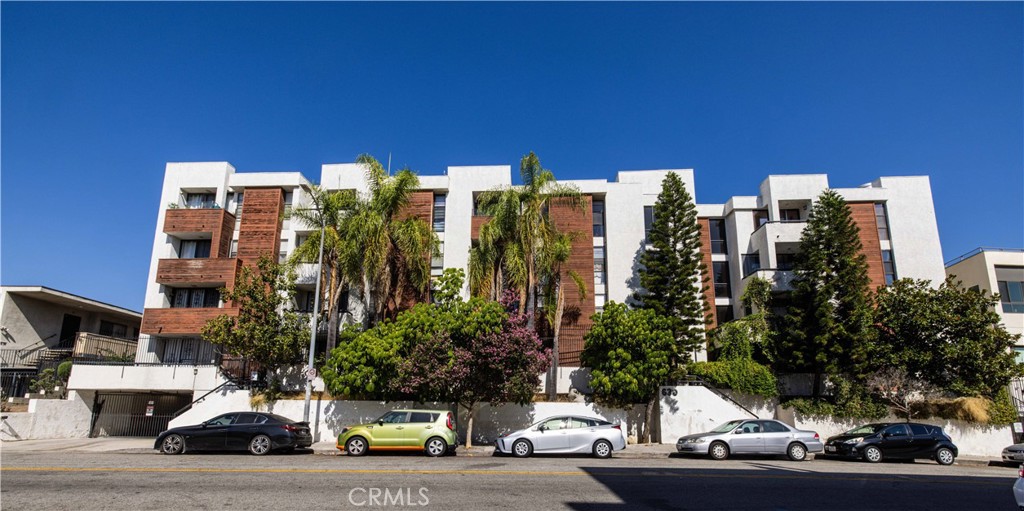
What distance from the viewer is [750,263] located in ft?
108

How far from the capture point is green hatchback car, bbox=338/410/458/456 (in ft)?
56.1

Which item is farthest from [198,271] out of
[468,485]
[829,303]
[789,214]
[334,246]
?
[789,214]

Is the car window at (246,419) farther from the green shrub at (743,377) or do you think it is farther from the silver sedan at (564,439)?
Result: the green shrub at (743,377)

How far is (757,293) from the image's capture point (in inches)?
1128

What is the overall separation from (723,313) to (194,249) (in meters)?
31.4

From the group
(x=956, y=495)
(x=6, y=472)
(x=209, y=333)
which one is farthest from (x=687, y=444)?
(x=209, y=333)

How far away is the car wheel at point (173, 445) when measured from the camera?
1706cm

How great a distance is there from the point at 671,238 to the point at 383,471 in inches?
806

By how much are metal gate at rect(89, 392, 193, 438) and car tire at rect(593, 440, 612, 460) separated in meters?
20.0

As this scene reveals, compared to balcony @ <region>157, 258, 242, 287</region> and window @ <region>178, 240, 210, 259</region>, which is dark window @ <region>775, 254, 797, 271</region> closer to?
balcony @ <region>157, 258, 242, 287</region>

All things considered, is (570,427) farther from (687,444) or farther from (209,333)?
(209,333)

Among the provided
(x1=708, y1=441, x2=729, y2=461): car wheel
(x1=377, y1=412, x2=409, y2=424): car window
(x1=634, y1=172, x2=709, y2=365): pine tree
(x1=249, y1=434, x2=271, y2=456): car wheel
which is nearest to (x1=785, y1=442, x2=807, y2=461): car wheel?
(x1=708, y1=441, x2=729, y2=461): car wheel

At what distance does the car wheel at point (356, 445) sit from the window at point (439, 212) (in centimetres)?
1632

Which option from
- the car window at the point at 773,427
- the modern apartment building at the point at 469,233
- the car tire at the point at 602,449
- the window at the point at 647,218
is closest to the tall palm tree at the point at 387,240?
the modern apartment building at the point at 469,233
